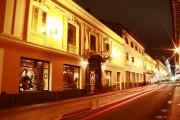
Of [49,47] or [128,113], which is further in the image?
[49,47]

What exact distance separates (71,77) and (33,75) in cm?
534

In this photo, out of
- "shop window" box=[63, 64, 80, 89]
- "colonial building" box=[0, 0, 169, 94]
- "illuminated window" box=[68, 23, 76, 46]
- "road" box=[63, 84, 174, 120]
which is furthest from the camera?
"illuminated window" box=[68, 23, 76, 46]

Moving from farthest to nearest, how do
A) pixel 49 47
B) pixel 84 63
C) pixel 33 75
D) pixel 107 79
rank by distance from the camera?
pixel 107 79 → pixel 84 63 → pixel 49 47 → pixel 33 75

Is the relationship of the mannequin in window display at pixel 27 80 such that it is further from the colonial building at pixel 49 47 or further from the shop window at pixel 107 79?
the shop window at pixel 107 79

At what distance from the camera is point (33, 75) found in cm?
1550

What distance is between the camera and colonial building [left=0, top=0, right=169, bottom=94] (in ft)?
43.0

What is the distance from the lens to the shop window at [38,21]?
15.5m

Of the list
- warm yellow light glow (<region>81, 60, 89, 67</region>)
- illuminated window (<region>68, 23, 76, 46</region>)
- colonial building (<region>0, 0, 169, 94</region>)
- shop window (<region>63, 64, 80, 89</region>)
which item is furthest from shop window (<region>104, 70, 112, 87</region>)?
illuminated window (<region>68, 23, 76, 46</region>)

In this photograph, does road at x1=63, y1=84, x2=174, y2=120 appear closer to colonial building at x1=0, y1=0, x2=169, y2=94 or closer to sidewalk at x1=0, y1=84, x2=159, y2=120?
sidewalk at x1=0, y1=84, x2=159, y2=120

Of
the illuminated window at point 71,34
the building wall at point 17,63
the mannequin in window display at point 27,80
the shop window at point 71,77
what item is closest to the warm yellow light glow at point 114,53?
the shop window at point 71,77

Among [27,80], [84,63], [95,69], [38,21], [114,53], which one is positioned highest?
[38,21]

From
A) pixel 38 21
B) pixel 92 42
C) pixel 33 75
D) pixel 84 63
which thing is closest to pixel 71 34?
pixel 84 63

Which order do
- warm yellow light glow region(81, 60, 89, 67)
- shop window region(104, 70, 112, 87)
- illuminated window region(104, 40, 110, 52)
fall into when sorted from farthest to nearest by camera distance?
illuminated window region(104, 40, 110, 52) → shop window region(104, 70, 112, 87) → warm yellow light glow region(81, 60, 89, 67)

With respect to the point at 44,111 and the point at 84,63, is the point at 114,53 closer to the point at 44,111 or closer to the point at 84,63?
the point at 84,63
